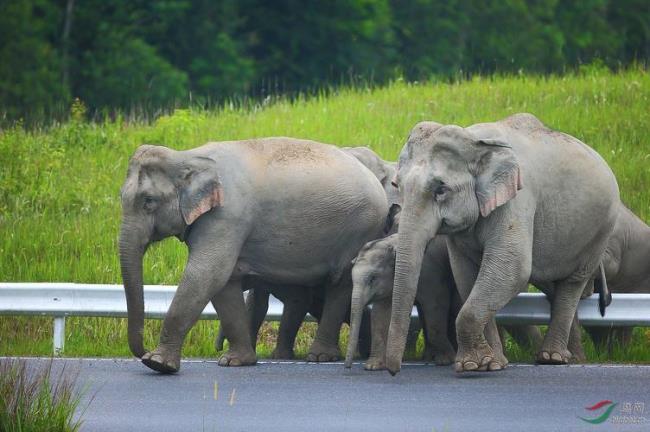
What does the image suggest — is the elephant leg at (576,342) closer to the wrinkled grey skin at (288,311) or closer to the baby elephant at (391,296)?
the baby elephant at (391,296)

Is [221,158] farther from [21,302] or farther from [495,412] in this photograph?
[495,412]

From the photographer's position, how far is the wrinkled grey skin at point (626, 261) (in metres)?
14.3

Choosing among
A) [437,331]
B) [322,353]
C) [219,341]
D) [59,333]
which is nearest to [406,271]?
[437,331]

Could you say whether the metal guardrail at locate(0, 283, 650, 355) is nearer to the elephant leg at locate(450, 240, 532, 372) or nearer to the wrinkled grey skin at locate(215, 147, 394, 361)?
the wrinkled grey skin at locate(215, 147, 394, 361)

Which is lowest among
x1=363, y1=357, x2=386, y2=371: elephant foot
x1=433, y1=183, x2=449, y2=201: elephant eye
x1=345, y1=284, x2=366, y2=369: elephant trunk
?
x1=363, y1=357, x2=386, y2=371: elephant foot

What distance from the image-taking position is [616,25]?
49031 millimetres

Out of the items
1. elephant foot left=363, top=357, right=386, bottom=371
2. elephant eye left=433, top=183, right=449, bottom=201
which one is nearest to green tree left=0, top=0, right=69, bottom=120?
elephant foot left=363, top=357, right=386, bottom=371

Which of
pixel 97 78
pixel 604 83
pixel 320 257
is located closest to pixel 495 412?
pixel 320 257

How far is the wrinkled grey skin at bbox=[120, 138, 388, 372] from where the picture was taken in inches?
497

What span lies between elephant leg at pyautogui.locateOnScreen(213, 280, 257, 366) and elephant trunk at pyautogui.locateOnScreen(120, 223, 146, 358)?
692mm

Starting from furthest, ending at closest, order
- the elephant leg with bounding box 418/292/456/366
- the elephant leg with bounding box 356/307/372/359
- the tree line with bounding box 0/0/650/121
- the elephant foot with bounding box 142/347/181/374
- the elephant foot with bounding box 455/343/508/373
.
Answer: the tree line with bounding box 0/0/650/121
the elephant leg with bounding box 356/307/372/359
the elephant leg with bounding box 418/292/456/366
the elephant foot with bounding box 142/347/181/374
the elephant foot with bounding box 455/343/508/373

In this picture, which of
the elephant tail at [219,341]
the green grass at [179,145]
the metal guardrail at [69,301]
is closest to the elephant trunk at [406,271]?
the metal guardrail at [69,301]

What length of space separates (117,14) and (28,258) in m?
25.9

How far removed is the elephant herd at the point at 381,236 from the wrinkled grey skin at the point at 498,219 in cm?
1
